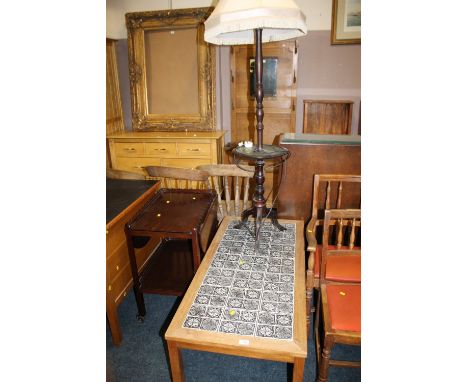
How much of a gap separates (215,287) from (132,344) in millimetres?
820

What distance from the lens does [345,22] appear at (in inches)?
126

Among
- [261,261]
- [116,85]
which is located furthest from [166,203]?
[116,85]

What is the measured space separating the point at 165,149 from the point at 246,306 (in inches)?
98.0

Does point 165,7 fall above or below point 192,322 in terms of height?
above

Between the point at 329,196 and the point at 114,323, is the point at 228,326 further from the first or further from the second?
the point at 329,196

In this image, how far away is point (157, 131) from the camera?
364cm

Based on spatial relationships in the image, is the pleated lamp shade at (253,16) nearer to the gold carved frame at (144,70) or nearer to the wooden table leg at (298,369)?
the wooden table leg at (298,369)

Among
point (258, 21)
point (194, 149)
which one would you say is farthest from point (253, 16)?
point (194, 149)

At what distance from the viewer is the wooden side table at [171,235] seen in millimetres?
1683

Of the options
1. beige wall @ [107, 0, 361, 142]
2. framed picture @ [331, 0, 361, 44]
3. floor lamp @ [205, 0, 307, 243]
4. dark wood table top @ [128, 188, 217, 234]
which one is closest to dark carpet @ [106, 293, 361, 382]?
dark wood table top @ [128, 188, 217, 234]

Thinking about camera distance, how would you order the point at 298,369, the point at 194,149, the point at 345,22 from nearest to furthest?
the point at 298,369 < the point at 345,22 < the point at 194,149
